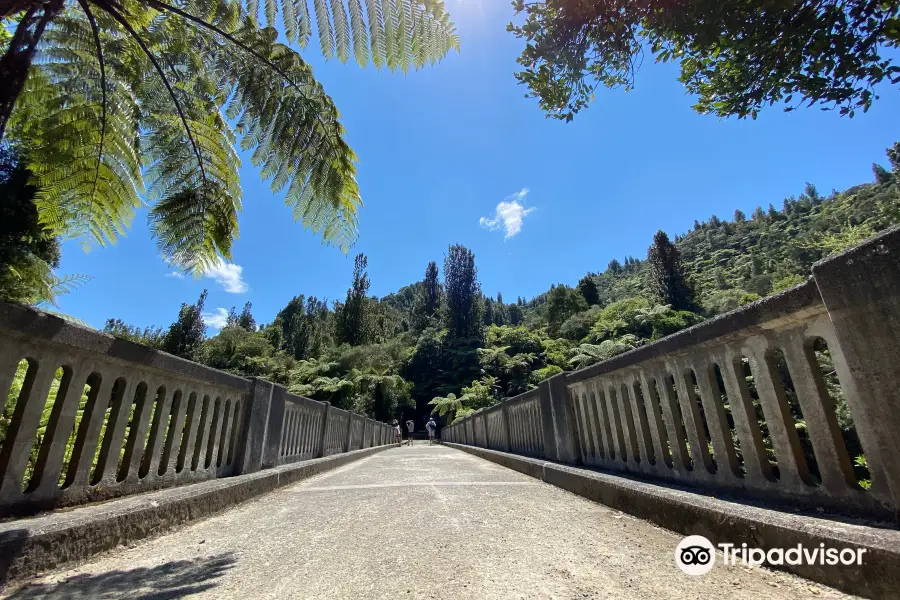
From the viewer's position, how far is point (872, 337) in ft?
4.66

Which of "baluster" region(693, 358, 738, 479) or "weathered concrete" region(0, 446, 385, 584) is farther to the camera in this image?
"baluster" region(693, 358, 738, 479)

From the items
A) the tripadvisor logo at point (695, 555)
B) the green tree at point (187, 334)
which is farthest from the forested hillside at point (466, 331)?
the tripadvisor logo at point (695, 555)

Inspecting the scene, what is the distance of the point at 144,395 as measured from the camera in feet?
8.72

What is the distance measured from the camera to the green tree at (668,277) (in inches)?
1864

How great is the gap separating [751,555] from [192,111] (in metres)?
4.79

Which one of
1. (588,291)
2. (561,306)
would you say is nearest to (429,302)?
(561,306)

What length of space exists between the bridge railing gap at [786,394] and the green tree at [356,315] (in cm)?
4088

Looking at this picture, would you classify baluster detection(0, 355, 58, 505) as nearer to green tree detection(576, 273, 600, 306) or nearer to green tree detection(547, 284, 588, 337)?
green tree detection(547, 284, 588, 337)

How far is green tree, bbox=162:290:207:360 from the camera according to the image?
103ft

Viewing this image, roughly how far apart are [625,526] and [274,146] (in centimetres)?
380

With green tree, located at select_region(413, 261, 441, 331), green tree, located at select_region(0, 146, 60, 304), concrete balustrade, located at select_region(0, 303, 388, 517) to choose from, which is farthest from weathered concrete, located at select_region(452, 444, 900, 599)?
green tree, located at select_region(413, 261, 441, 331)

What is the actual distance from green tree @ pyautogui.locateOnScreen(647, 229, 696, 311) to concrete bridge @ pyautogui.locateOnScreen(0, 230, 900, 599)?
5070 cm

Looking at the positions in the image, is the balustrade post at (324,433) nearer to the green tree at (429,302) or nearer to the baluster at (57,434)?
the baluster at (57,434)

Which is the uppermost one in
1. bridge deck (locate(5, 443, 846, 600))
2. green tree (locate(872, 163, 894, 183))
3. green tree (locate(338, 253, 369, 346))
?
green tree (locate(872, 163, 894, 183))
